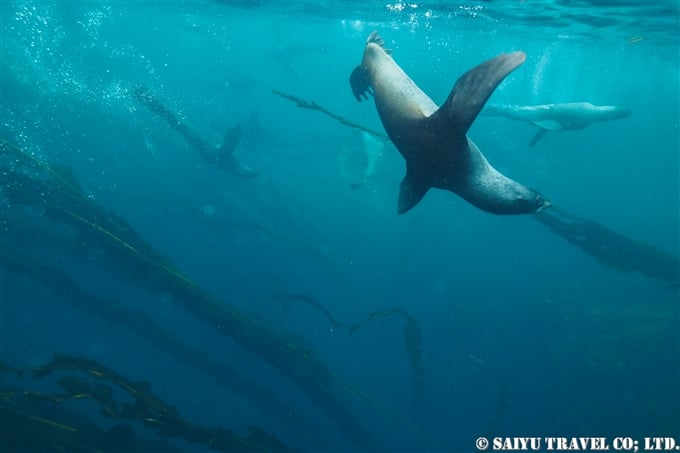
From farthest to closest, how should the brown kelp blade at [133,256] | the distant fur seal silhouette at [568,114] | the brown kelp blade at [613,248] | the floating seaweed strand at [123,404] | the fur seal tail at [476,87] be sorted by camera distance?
the distant fur seal silhouette at [568,114], the brown kelp blade at [613,248], the brown kelp blade at [133,256], the floating seaweed strand at [123,404], the fur seal tail at [476,87]

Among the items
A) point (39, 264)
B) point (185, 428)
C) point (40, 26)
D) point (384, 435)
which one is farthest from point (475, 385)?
point (40, 26)

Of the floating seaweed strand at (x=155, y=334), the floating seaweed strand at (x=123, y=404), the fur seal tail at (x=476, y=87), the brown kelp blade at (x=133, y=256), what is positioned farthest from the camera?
the floating seaweed strand at (x=155, y=334)

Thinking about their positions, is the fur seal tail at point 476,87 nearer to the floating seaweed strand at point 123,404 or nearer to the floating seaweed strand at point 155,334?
the floating seaweed strand at point 123,404

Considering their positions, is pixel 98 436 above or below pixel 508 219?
below

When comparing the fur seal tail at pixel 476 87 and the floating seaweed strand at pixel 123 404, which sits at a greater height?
the fur seal tail at pixel 476 87

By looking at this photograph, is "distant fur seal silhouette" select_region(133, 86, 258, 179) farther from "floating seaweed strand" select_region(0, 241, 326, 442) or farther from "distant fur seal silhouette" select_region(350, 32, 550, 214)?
"distant fur seal silhouette" select_region(350, 32, 550, 214)

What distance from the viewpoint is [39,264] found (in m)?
8.55

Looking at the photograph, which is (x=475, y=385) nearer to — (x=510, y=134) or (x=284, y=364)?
(x=284, y=364)

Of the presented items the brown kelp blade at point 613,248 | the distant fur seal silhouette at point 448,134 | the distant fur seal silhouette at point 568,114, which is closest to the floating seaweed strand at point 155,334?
the brown kelp blade at point 613,248

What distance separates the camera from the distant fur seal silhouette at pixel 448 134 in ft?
6.57

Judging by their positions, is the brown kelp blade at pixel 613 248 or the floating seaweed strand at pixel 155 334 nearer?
the floating seaweed strand at pixel 155 334

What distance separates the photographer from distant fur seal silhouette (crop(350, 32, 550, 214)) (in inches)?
78.9

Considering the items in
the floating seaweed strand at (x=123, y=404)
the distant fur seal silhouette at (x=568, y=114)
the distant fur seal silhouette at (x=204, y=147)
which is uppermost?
the distant fur seal silhouette at (x=568, y=114)

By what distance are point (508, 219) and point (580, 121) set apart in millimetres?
9070
